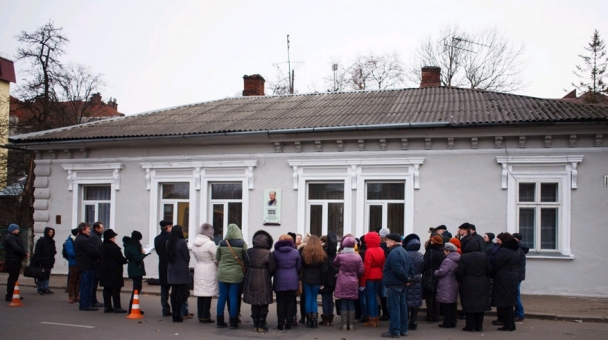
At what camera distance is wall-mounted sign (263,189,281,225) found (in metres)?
16.8

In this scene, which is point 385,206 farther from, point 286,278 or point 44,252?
A: point 44,252

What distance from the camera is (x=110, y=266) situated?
40.8 feet

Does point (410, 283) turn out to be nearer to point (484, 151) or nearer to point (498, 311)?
point (498, 311)

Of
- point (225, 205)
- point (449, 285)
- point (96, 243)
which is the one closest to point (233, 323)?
point (449, 285)

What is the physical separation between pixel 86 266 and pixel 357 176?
6.78 meters

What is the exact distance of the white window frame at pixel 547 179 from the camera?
14453 mm

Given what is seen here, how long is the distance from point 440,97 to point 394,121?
10.5 feet

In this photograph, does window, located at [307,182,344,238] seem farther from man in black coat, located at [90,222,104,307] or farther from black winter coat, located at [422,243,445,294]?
man in black coat, located at [90,222,104,307]

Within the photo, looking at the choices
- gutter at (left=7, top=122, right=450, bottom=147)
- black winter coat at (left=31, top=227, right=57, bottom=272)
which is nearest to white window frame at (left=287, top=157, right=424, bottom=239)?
gutter at (left=7, top=122, right=450, bottom=147)

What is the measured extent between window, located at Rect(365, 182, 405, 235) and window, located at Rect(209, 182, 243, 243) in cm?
357

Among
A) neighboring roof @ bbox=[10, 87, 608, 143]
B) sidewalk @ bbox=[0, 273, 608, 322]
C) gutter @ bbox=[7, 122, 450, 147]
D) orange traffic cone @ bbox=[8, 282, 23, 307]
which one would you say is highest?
neighboring roof @ bbox=[10, 87, 608, 143]

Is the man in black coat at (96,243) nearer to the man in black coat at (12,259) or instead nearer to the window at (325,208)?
the man in black coat at (12,259)

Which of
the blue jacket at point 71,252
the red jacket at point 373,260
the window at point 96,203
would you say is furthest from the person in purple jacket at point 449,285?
the window at point 96,203

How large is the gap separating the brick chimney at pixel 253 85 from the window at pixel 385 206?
938 centimetres
